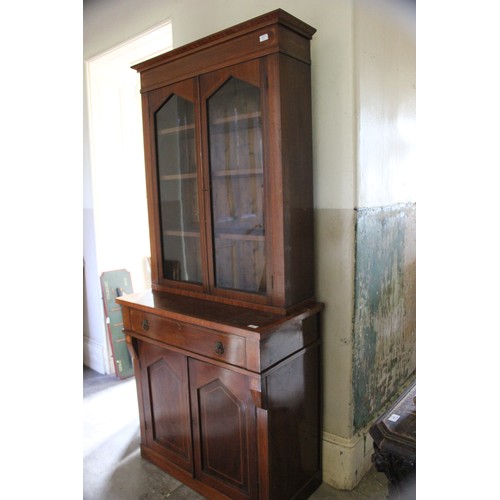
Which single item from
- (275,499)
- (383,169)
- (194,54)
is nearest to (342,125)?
(383,169)

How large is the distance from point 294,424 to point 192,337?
1.69 feet

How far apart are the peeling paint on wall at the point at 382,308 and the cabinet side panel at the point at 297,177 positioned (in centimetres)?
21

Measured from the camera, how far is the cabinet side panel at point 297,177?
147 centimetres

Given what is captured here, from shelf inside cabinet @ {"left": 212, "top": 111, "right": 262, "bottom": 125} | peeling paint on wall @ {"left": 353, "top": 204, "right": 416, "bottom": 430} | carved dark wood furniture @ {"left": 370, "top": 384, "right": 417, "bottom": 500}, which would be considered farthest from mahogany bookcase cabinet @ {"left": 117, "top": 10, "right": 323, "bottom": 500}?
carved dark wood furniture @ {"left": 370, "top": 384, "right": 417, "bottom": 500}

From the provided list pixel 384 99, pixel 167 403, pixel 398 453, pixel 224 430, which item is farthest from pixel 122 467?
pixel 384 99

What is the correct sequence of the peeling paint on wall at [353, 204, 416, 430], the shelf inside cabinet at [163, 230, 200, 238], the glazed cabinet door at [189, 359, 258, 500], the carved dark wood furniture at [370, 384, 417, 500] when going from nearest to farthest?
the carved dark wood furniture at [370, 384, 417, 500] < the glazed cabinet door at [189, 359, 258, 500] < the peeling paint on wall at [353, 204, 416, 430] < the shelf inside cabinet at [163, 230, 200, 238]

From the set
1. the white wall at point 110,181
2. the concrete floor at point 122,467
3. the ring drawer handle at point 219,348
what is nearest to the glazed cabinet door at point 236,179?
the ring drawer handle at point 219,348

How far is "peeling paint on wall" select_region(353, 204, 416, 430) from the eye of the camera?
172 centimetres

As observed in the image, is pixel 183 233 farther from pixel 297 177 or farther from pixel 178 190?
pixel 297 177

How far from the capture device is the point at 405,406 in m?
1.02

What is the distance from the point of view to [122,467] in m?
1.92

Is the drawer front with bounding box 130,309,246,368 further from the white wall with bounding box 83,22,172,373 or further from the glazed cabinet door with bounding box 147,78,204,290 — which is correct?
the white wall with bounding box 83,22,172,373
